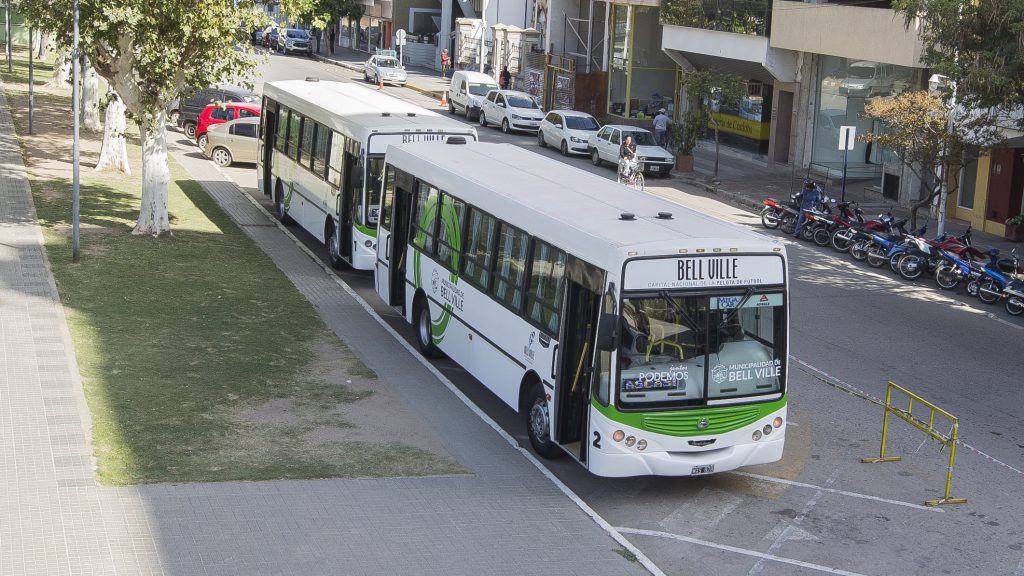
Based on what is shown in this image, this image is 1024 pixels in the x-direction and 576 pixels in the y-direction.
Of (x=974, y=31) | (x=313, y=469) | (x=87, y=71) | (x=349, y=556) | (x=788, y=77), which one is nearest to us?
(x=349, y=556)

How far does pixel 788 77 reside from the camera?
36094mm

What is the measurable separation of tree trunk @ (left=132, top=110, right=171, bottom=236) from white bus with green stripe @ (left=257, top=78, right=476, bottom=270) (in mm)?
2630

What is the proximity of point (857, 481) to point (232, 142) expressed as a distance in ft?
79.1

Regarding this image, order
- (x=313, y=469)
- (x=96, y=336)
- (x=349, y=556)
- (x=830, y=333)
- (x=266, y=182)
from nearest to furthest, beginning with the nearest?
(x=349, y=556)
(x=313, y=469)
(x=96, y=336)
(x=830, y=333)
(x=266, y=182)

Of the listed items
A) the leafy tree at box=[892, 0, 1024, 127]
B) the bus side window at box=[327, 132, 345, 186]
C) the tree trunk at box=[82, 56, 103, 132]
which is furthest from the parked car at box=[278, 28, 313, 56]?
the leafy tree at box=[892, 0, 1024, 127]

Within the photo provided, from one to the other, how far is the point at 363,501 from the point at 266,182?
16300 mm

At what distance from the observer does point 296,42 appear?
72750mm

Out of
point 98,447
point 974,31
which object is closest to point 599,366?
point 98,447

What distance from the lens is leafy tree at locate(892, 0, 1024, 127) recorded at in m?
18.6

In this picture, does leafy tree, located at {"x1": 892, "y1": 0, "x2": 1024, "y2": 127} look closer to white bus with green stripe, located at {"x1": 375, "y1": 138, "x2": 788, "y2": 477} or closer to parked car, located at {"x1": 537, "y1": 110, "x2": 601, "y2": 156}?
white bus with green stripe, located at {"x1": 375, "y1": 138, "x2": 788, "y2": 477}

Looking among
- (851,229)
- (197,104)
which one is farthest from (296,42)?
(851,229)

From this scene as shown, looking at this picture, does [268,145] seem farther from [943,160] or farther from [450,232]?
[943,160]

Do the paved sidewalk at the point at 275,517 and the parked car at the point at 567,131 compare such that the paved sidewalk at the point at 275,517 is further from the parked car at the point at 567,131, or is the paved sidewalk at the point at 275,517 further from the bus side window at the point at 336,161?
the parked car at the point at 567,131

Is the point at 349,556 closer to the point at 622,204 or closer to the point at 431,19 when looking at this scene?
the point at 622,204
